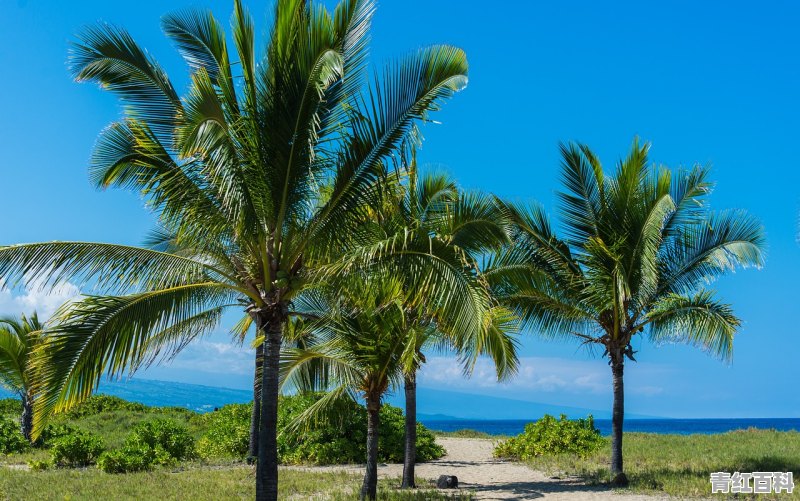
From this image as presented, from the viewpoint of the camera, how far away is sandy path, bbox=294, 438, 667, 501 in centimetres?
1290

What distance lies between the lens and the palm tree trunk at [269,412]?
9.17 meters

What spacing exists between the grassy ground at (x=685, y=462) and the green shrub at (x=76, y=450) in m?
11.6

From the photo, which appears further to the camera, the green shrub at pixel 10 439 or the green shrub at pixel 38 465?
the green shrub at pixel 10 439

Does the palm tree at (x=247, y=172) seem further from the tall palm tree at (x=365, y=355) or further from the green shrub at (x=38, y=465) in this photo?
the green shrub at (x=38, y=465)

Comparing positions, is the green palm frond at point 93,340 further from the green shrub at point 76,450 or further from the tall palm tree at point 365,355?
the green shrub at point 76,450

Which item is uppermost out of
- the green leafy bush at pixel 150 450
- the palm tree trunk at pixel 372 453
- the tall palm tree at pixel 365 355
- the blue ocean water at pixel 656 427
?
the tall palm tree at pixel 365 355

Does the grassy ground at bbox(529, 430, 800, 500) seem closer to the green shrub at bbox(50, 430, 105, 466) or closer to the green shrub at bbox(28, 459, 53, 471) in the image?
the green shrub at bbox(50, 430, 105, 466)

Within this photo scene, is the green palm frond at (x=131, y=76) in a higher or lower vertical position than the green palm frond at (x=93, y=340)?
higher

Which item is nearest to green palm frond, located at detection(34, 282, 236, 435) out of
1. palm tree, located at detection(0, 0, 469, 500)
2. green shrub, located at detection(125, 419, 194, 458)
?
palm tree, located at detection(0, 0, 469, 500)

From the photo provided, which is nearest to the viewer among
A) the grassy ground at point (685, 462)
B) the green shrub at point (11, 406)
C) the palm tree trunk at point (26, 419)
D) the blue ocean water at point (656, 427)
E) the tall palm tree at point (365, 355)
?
the tall palm tree at point (365, 355)

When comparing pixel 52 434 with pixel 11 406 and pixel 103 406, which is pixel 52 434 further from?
pixel 11 406

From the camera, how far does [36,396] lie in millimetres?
8523

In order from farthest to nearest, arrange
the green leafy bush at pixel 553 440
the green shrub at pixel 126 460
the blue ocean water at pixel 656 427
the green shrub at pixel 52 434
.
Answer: the blue ocean water at pixel 656 427 → the green shrub at pixel 52 434 → the green leafy bush at pixel 553 440 → the green shrub at pixel 126 460

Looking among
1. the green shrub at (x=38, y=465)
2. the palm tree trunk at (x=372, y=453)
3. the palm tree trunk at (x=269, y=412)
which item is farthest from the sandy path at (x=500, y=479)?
the green shrub at (x=38, y=465)
